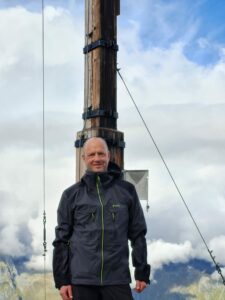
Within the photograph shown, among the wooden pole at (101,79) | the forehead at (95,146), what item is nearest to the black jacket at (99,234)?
the forehead at (95,146)

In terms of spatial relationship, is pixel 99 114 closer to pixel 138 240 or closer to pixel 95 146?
pixel 95 146

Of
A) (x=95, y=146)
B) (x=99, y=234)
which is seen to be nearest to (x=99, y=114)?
(x=95, y=146)

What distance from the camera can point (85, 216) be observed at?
14.8ft

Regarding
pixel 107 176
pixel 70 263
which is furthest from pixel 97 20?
pixel 70 263

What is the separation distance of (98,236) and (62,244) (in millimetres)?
313

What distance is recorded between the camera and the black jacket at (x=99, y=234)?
445 centimetres

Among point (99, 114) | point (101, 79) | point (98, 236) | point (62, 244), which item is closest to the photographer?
point (98, 236)

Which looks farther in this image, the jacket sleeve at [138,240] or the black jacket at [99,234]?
the jacket sleeve at [138,240]

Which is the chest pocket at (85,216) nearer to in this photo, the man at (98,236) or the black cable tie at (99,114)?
the man at (98,236)

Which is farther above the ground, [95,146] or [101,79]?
[101,79]

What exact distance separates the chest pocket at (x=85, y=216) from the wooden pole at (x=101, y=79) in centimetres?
263

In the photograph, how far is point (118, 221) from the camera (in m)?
4.53

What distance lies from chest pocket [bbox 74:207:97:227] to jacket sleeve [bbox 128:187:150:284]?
329 mm

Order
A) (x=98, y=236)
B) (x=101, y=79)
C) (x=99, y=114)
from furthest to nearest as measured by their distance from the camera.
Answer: (x=101, y=79) < (x=99, y=114) < (x=98, y=236)
